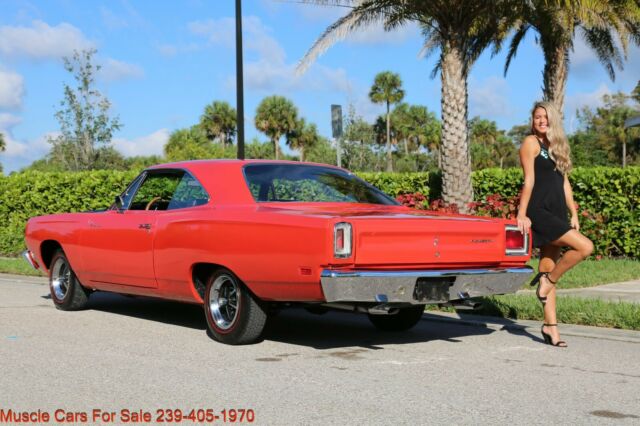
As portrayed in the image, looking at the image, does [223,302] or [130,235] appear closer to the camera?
[223,302]

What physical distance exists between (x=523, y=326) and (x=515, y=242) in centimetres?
155

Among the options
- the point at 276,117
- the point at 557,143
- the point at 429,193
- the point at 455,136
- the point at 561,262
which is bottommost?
the point at 561,262

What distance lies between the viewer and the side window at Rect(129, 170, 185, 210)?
838cm

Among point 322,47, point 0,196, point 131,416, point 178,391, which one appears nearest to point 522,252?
point 178,391

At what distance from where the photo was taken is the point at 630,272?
45.0ft

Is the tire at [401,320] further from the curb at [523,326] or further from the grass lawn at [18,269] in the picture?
the grass lawn at [18,269]

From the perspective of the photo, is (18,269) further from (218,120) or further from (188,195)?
(218,120)

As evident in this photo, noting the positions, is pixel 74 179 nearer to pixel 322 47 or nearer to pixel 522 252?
pixel 322 47

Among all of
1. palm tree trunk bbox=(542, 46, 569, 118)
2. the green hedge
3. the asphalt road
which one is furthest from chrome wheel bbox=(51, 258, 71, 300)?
palm tree trunk bbox=(542, 46, 569, 118)

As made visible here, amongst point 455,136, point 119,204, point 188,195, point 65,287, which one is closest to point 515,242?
point 188,195

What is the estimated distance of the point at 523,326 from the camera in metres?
8.69

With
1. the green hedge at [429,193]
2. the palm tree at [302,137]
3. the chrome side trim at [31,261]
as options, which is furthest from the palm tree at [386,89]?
the chrome side trim at [31,261]

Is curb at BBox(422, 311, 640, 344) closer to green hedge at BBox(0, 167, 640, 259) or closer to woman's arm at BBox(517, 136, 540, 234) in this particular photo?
woman's arm at BBox(517, 136, 540, 234)

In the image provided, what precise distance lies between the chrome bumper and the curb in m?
1.17
